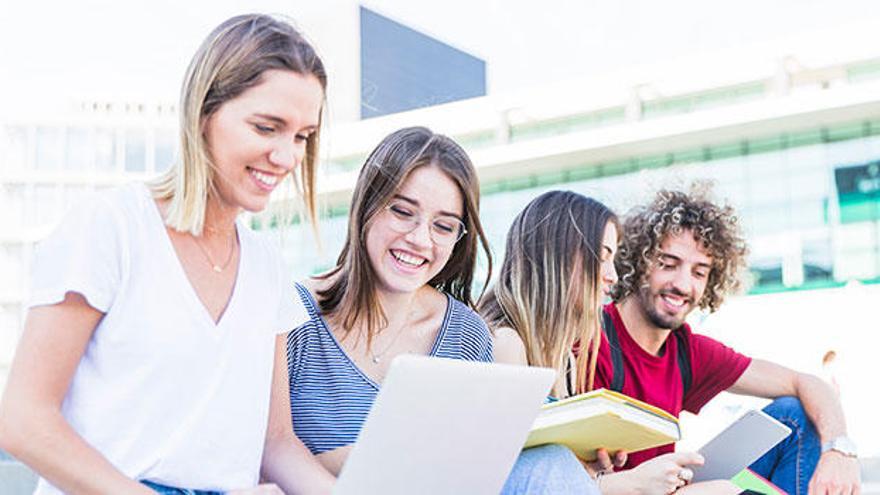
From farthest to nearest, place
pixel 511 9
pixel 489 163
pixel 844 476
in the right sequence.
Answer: pixel 511 9
pixel 489 163
pixel 844 476

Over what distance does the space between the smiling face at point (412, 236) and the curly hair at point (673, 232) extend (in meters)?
1.04

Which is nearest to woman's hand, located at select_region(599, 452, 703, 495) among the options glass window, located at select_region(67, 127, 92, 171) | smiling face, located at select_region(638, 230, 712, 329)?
smiling face, located at select_region(638, 230, 712, 329)

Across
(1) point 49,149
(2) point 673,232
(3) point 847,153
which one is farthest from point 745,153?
(1) point 49,149

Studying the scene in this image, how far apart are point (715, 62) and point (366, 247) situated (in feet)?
77.1

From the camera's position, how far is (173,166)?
1.60m

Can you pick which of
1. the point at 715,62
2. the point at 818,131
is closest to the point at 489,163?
the point at 715,62

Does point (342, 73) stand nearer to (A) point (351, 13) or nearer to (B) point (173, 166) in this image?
(A) point (351, 13)

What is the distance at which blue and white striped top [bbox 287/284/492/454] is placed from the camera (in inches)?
80.5

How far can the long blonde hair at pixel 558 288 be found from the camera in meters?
2.59

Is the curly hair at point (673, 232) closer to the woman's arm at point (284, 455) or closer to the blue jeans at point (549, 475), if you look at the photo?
the blue jeans at point (549, 475)

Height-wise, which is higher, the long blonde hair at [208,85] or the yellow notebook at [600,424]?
the long blonde hair at [208,85]

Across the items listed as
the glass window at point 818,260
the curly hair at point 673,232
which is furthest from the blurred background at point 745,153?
the curly hair at point 673,232

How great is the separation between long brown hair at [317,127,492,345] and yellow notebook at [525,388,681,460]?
1.63ft

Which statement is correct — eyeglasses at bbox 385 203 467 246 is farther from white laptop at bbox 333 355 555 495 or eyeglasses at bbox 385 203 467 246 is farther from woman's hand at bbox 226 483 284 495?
woman's hand at bbox 226 483 284 495
